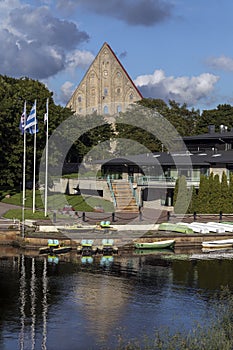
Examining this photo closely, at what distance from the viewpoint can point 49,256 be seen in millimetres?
47750

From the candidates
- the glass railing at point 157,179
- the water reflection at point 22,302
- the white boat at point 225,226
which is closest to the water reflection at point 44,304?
the water reflection at point 22,302

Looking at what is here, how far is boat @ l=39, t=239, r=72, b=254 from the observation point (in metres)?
48.4

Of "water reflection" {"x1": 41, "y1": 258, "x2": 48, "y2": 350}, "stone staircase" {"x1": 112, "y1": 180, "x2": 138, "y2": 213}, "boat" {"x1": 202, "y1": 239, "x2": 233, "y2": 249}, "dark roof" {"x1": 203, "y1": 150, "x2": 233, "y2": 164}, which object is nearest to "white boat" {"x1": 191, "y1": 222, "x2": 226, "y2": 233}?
"boat" {"x1": 202, "y1": 239, "x2": 233, "y2": 249}

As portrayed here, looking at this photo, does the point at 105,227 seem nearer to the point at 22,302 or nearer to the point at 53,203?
the point at 53,203

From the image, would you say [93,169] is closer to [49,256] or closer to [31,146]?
[31,146]

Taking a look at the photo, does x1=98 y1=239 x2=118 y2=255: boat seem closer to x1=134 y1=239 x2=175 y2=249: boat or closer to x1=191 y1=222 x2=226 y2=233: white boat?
x1=134 y1=239 x2=175 y2=249: boat

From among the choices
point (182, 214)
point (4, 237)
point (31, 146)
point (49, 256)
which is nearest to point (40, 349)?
point (49, 256)

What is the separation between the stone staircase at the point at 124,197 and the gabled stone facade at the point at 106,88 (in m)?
51.8

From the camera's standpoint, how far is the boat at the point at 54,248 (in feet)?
159

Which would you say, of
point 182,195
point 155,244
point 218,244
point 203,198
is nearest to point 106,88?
point 182,195

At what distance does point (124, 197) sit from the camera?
2655 inches

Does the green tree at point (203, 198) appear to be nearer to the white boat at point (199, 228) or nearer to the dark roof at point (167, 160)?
the dark roof at point (167, 160)

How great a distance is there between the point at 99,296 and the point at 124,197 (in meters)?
32.0

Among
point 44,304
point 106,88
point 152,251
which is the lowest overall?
point 44,304
